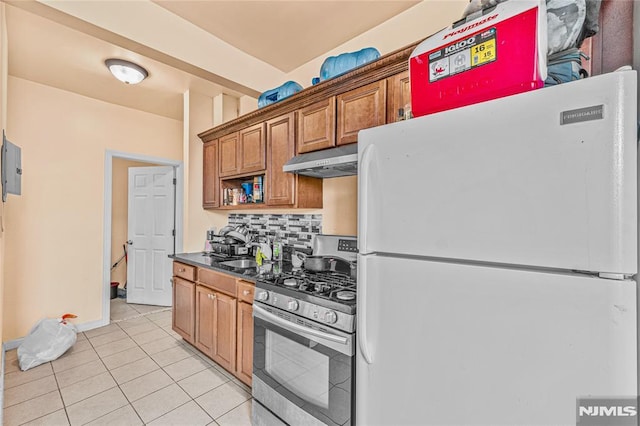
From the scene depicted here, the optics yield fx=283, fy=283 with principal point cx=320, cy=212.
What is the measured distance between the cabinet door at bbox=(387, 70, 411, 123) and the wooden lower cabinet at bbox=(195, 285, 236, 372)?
1691mm

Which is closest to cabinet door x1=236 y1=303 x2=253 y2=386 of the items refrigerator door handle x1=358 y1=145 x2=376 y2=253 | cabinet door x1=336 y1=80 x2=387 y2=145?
refrigerator door handle x1=358 y1=145 x2=376 y2=253

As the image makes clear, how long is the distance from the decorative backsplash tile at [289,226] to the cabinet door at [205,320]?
0.81 metres

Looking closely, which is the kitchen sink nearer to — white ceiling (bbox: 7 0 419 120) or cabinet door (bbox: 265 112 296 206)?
cabinet door (bbox: 265 112 296 206)

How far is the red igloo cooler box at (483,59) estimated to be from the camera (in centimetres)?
82

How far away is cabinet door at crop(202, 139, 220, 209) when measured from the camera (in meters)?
3.16

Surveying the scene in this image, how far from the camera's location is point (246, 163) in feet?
8.96

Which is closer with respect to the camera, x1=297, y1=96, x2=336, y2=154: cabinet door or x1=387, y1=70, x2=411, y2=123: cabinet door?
x1=387, y1=70, x2=411, y2=123: cabinet door

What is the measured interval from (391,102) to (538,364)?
1.44 metres

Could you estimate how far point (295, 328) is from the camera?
149cm

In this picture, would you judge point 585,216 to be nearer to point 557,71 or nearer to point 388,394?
point 557,71

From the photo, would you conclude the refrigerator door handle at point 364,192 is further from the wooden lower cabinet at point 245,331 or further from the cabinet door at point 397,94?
the wooden lower cabinet at point 245,331

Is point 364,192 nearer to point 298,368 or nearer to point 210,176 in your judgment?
point 298,368

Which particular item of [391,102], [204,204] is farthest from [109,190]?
[391,102]

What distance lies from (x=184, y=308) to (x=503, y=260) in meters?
2.75
